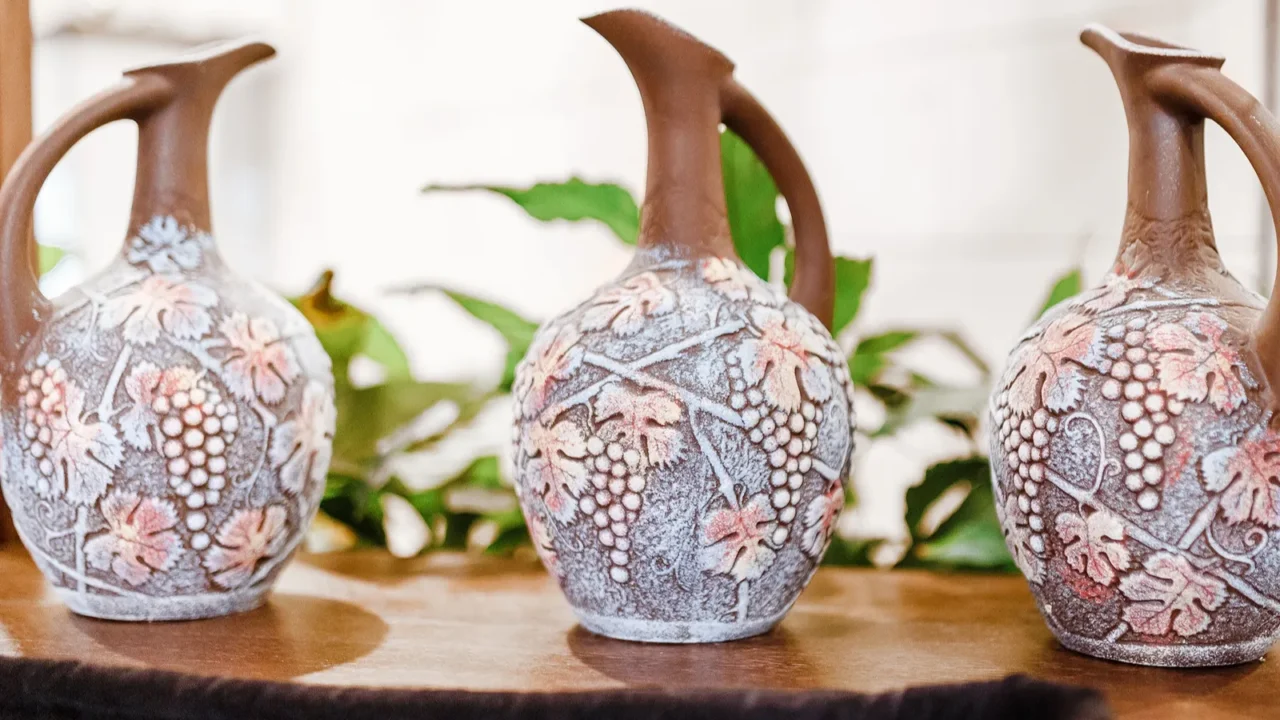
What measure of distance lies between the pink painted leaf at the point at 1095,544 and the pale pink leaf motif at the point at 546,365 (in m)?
0.25

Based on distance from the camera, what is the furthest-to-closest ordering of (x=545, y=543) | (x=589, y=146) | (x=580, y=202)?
(x=589, y=146), (x=580, y=202), (x=545, y=543)

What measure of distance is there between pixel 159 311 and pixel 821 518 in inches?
14.7

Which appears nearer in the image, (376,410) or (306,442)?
(306,442)

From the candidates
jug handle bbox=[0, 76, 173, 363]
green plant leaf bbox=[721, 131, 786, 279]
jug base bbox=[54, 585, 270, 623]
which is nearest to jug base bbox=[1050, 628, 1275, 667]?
green plant leaf bbox=[721, 131, 786, 279]

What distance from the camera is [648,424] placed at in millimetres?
568

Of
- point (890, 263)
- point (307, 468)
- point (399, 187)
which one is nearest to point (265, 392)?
point (307, 468)

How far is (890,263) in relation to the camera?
4.41 ft

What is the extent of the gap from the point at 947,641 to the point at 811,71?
89 centimetres

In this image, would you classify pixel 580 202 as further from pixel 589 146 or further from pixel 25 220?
pixel 589 146

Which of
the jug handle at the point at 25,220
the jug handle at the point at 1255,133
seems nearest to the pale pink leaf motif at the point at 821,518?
the jug handle at the point at 1255,133

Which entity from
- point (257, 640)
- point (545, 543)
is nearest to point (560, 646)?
point (545, 543)

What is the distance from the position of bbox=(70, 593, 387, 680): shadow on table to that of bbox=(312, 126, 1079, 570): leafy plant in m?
0.22

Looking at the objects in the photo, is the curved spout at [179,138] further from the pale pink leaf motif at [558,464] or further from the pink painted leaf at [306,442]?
the pale pink leaf motif at [558,464]

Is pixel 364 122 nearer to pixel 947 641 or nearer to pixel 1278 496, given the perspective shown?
pixel 947 641
